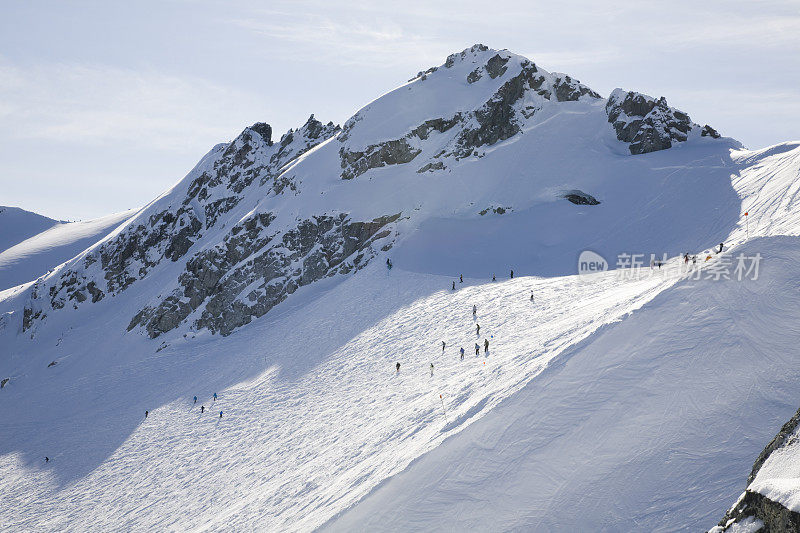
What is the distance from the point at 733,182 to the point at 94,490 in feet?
189

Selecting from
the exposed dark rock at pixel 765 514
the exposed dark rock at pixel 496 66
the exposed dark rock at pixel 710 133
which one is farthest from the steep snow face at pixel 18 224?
the exposed dark rock at pixel 765 514

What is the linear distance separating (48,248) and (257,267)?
293 ft

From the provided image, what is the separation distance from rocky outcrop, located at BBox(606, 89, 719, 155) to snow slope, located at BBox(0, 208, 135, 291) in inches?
4328

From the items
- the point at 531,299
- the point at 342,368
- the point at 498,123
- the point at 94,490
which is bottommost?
the point at 94,490

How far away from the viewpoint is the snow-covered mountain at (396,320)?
20766 mm

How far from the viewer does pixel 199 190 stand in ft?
290

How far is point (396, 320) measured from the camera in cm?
4416

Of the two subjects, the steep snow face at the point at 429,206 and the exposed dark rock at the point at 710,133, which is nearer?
the steep snow face at the point at 429,206

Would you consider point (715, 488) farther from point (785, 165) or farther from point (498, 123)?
point (498, 123)

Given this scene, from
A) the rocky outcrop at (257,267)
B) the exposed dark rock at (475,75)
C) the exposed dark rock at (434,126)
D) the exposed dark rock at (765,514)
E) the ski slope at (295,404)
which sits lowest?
the ski slope at (295,404)

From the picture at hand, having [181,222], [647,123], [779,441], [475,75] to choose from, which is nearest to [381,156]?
[475,75]

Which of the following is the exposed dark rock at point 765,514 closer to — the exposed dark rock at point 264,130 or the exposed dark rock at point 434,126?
the exposed dark rock at point 434,126

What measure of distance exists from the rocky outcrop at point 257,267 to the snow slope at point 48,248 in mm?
63209

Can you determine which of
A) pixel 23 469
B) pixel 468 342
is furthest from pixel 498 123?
pixel 23 469
